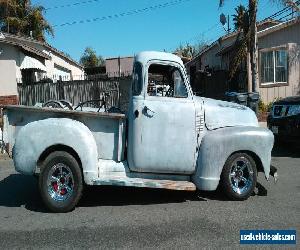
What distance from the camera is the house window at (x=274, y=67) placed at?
801 inches

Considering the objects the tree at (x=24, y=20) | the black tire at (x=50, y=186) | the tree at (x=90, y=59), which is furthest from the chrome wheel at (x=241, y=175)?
the tree at (x=90, y=59)

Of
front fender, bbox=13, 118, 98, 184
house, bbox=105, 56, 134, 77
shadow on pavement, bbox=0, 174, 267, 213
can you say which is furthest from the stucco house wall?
Answer: front fender, bbox=13, 118, 98, 184

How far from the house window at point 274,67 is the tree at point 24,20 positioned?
20896 millimetres

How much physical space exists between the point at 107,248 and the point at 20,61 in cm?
1697

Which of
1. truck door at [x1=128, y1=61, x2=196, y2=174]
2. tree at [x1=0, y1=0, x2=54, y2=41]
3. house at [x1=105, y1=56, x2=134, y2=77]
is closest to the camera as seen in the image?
truck door at [x1=128, y1=61, x2=196, y2=174]

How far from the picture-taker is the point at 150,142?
21.9 feet

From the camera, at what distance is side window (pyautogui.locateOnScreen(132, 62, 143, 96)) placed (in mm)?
6720

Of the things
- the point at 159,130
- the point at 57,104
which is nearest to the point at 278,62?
the point at 57,104

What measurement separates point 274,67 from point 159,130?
49.4 feet

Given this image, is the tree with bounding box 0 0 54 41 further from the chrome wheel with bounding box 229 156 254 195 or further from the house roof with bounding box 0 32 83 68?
the chrome wheel with bounding box 229 156 254 195

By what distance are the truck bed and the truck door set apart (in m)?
0.19

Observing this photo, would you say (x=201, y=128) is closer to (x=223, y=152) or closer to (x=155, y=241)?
(x=223, y=152)

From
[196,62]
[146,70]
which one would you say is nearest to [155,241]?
[146,70]

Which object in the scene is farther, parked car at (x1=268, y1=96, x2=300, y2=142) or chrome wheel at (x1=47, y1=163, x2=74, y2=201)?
parked car at (x1=268, y1=96, x2=300, y2=142)
